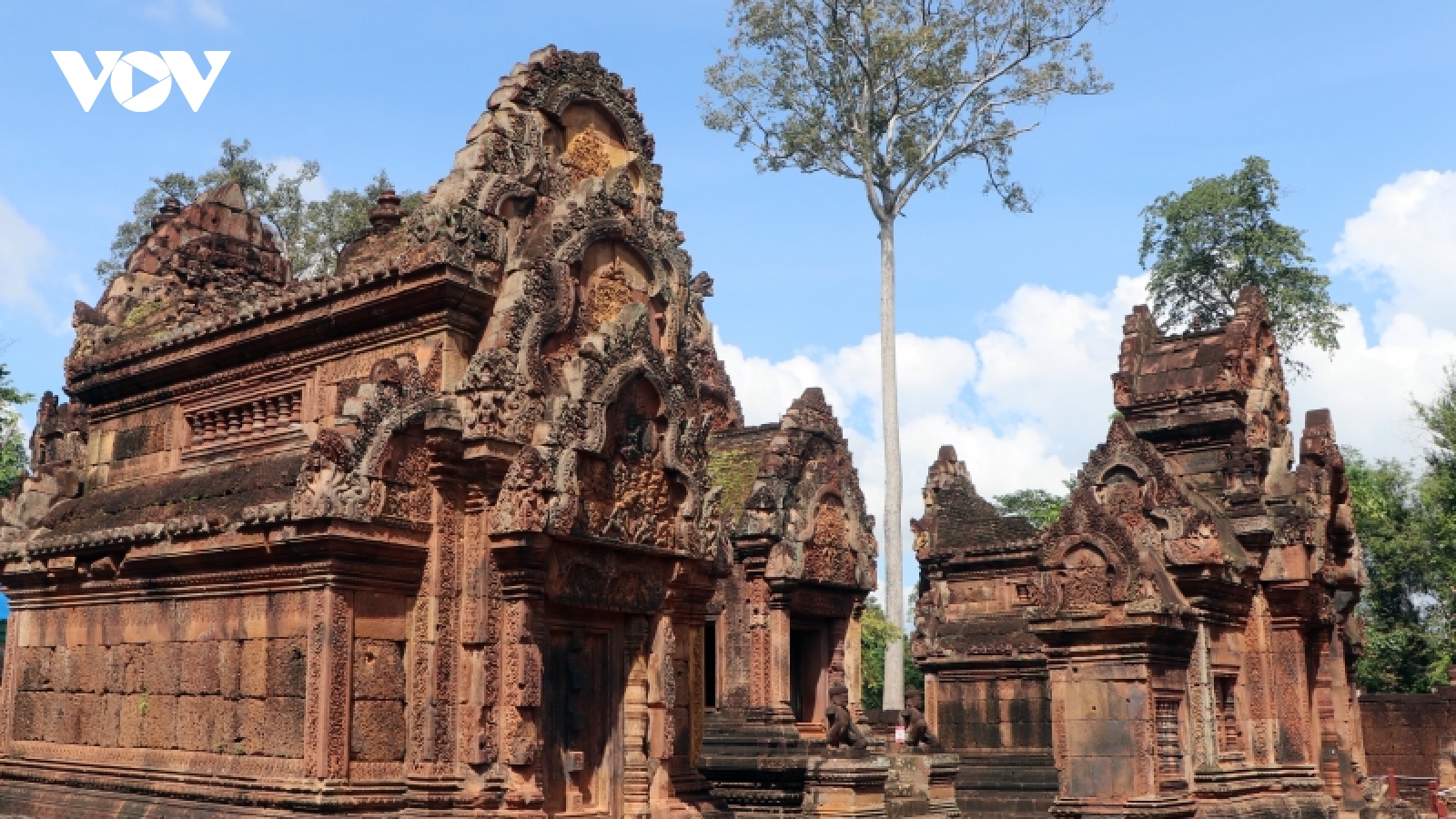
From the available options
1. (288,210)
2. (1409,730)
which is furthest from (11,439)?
(1409,730)

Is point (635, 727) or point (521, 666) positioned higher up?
point (521, 666)

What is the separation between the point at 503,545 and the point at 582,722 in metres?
1.85

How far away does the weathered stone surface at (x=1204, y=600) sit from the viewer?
12492mm

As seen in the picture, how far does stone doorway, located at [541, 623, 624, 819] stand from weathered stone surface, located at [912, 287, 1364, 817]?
4.17 m

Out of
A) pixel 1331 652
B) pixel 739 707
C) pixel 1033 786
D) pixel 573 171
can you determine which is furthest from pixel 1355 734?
pixel 573 171

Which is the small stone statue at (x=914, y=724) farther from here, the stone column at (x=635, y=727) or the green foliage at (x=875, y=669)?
the green foliage at (x=875, y=669)

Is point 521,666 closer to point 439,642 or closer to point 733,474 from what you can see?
point 439,642

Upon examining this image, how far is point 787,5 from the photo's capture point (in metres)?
26.7

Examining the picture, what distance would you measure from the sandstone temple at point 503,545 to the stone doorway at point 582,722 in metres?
0.03

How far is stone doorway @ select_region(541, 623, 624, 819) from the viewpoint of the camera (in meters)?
10.7

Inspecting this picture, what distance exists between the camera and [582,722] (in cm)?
1103

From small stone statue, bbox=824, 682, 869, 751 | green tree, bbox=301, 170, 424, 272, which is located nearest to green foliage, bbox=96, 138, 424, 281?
green tree, bbox=301, 170, 424, 272

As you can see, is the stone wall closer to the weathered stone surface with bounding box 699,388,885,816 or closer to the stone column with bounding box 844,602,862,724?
the stone column with bounding box 844,602,862,724

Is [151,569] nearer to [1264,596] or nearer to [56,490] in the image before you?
[56,490]
